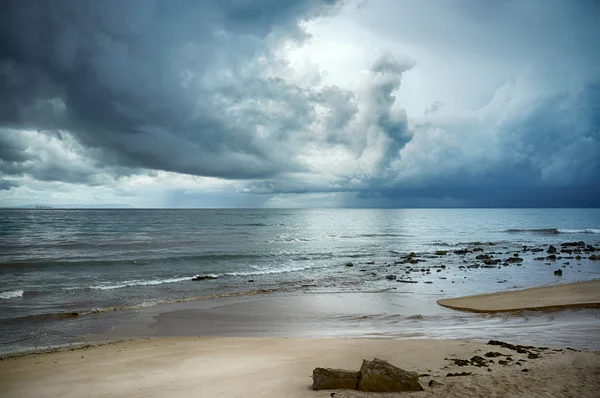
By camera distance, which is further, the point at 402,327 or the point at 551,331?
the point at 402,327

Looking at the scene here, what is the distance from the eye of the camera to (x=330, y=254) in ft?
141

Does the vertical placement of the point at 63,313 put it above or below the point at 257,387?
below

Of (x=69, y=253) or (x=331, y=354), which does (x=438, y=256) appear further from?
(x=69, y=253)

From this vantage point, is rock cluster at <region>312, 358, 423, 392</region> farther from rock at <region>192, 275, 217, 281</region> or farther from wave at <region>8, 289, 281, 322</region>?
rock at <region>192, 275, 217, 281</region>

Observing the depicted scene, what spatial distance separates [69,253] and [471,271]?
40.2m

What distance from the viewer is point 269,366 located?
9.30m

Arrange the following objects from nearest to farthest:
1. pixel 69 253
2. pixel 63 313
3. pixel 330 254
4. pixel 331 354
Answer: pixel 331 354 < pixel 63 313 < pixel 69 253 < pixel 330 254

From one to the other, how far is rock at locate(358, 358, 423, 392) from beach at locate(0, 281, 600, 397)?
19 centimetres

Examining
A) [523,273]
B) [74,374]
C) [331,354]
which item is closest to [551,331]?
[331,354]

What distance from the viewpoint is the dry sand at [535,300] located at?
54.8 ft

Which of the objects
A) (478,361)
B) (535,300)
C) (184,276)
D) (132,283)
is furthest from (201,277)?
(478,361)

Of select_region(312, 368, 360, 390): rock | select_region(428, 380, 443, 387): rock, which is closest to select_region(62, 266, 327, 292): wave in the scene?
select_region(312, 368, 360, 390): rock

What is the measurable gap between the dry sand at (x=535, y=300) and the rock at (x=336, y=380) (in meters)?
12.2

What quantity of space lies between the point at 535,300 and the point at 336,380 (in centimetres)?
1549
